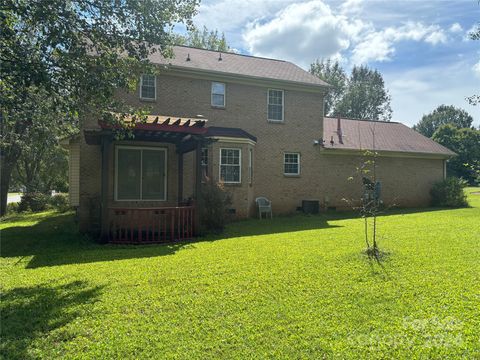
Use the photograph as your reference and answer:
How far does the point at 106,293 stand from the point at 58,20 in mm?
4657

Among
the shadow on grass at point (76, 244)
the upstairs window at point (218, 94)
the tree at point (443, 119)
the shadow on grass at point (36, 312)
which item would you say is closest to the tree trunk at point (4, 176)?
the shadow on grass at point (76, 244)

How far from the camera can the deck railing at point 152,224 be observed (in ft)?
35.3

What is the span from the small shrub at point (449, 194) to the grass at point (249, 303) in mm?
13359

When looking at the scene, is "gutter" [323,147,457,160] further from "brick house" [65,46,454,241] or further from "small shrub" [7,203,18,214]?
"small shrub" [7,203,18,214]

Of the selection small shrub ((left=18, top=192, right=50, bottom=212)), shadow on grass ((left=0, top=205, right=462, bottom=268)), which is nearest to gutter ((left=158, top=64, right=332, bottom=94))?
shadow on grass ((left=0, top=205, right=462, bottom=268))

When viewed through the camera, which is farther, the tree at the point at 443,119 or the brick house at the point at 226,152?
the tree at the point at 443,119

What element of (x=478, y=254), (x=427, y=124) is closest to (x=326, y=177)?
(x=478, y=254)

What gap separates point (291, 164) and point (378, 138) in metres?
7.03

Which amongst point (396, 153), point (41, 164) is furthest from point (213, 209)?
point (41, 164)

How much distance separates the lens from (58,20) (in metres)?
6.29

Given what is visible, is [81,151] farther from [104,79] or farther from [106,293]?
[106,293]

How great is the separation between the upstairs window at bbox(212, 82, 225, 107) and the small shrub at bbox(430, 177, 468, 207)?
13.4m

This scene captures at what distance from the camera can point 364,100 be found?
5112 centimetres

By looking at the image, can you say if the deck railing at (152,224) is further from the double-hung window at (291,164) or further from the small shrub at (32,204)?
the small shrub at (32,204)
